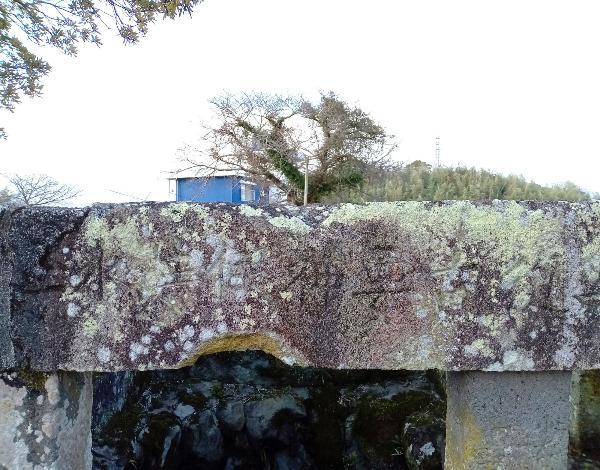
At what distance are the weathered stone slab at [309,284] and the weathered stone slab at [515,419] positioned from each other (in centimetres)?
16

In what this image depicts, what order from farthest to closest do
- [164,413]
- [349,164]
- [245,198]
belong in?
[245,198] → [349,164] → [164,413]

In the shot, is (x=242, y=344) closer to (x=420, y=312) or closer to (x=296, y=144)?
(x=420, y=312)

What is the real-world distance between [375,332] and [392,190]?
4.36 metres

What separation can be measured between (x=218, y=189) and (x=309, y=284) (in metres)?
11.8

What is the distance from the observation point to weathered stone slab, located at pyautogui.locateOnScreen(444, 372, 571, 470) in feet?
6.55

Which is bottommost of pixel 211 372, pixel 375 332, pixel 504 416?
pixel 211 372

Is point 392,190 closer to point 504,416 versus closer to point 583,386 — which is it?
point 583,386

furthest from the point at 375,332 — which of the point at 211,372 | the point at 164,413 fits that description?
the point at 211,372

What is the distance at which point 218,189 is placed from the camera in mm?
13367

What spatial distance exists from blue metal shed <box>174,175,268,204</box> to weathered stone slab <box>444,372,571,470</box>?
10530mm

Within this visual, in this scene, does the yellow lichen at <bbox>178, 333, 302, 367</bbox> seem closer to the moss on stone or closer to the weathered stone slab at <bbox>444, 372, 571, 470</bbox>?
the moss on stone

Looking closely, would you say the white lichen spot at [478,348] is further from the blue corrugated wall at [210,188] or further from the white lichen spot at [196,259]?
the blue corrugated wall at [210,188]

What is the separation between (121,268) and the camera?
5.80ft

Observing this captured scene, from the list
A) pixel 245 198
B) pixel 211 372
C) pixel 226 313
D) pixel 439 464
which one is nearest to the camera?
pixel 226 313
